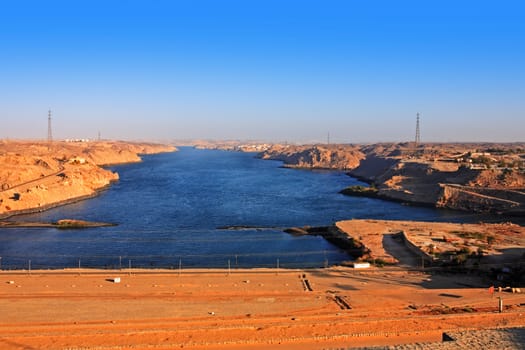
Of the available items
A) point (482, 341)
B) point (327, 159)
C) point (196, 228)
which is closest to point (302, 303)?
point (482, 341)

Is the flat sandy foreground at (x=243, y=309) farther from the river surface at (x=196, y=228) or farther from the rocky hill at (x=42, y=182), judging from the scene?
the rocky hill at (x=42, y=182)

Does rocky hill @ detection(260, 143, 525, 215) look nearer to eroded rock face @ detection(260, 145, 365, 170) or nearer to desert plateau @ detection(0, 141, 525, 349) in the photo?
desert plateau @ detection(0, 141, 525, 349)

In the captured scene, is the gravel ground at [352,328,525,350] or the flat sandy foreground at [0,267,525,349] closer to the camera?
the gravel ground at [352,328,525,350]

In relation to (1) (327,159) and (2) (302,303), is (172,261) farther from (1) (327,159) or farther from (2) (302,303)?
(1) (327,159)

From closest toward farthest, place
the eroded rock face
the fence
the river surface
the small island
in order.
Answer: the fence
the river surface
the small island
the eroded rock face

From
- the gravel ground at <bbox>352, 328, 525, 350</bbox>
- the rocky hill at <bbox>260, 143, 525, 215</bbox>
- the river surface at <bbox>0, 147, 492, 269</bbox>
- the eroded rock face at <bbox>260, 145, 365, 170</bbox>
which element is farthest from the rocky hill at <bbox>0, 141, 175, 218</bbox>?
the eroded rock face at <bbox>260, 145, 365, 170</bbox>

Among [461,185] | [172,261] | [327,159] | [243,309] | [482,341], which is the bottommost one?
[172,261]
